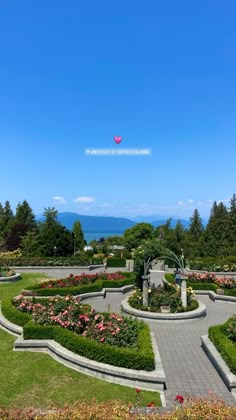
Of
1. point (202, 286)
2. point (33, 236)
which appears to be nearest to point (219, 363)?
point (202, 286)

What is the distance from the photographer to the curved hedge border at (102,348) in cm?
847

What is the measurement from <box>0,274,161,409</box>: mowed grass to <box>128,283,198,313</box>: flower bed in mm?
5987

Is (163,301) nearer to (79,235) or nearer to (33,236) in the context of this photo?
(33,236)

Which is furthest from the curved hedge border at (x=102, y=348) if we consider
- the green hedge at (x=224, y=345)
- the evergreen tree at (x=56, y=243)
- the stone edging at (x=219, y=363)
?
the evergreen tree at (x=56, y=243)

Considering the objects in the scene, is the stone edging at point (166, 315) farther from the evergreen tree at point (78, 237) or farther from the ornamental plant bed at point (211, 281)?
the evergreen tree at point (78, 237)

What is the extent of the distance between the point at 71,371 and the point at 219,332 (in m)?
4.82

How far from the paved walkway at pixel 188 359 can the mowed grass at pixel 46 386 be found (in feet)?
3.05

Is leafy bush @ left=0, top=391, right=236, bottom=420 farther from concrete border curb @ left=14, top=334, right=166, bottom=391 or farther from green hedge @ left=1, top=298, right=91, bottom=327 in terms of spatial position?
green hedge @ left=1, top=298, right=91, bottom=327

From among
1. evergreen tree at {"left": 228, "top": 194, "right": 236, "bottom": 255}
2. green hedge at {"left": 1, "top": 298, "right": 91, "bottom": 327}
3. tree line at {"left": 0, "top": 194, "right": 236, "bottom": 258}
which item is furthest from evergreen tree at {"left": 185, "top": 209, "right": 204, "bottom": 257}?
green hedge at {"left": 1, "top": 298, "right": 91, "bottom": 327}

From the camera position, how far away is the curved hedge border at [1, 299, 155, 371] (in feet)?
27.8

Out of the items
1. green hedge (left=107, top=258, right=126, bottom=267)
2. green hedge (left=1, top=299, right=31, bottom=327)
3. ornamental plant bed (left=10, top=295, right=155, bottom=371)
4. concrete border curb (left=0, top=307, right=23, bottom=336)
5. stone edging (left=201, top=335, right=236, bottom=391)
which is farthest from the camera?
green hedge (left=107, top=258, right=126, bottom=267)

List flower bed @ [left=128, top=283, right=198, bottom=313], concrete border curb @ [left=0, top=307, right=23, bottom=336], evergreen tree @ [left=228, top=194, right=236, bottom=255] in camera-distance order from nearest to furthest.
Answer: concrete border curb @ [left=0, top=307, right=23, bottom=336] → flower bed @ [left=128, top=283, right=198, bottom=313] → evergreen tree @ [left=228, top=194, right=236, bottom=255]

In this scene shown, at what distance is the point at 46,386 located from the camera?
8.05m

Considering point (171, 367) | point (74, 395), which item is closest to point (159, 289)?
point (171, 367)
